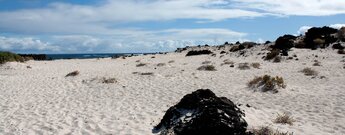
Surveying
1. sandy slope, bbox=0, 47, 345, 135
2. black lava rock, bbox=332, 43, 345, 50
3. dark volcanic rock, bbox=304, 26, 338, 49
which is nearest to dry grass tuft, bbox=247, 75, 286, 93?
sandy slope, bbox=0, 47, 345, 135

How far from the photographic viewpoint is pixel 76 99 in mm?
15055

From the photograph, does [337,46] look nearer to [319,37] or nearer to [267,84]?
[319,37]

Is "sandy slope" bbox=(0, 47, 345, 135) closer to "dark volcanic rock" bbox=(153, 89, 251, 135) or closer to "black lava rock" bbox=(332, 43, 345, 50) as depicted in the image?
"dark volcanic rock" bbox=(153, 89, 251, 135)

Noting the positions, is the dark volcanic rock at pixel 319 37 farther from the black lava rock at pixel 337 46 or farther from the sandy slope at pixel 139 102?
the sandy slope at pixel 139 102

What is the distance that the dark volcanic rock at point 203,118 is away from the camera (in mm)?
8242

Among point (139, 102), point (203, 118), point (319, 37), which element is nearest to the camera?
point (203, 118)

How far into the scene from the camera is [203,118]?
850cm

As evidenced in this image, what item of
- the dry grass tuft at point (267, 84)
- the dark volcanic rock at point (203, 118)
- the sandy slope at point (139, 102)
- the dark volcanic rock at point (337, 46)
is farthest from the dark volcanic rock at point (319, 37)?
the dark volcanic rock at point (203, 118)

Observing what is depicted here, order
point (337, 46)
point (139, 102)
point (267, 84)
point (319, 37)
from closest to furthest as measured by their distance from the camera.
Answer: point (139, 102), point (267, 84), point (337, 46), point (319, 37)

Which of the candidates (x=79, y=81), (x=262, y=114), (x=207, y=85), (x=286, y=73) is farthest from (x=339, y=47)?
(x=262, y=114)

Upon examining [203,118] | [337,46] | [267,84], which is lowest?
[267,84]

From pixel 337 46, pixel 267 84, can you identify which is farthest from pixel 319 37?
pixel 267 84

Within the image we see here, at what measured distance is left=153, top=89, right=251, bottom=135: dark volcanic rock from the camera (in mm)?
8242

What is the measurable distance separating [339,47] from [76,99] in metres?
29.6
